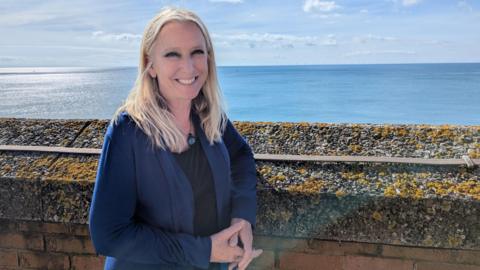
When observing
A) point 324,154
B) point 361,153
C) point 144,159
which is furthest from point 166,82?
point 361,153

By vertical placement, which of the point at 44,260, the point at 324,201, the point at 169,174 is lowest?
the point at 44,260

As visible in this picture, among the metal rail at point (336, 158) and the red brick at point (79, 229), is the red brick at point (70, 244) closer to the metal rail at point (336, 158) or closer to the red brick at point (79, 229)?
the red brick at point (79, 229)

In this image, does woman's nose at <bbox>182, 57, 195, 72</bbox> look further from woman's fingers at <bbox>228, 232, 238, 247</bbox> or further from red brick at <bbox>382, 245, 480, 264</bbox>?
red brick at <bbox>382, 245, 480, 264</bbox>

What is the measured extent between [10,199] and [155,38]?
4.15ft

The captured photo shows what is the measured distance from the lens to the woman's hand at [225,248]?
1.79 meters

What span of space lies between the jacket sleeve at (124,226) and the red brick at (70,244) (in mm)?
739

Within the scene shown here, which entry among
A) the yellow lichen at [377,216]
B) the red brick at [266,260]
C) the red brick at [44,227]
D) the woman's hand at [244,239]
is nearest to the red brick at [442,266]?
the yellow lichen at [377,216]

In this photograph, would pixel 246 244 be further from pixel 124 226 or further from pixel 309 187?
pixel 124 226

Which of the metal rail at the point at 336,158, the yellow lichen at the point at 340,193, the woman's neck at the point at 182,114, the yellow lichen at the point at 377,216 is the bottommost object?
the yellow lichen at the point at 377,216

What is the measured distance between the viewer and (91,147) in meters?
2.57

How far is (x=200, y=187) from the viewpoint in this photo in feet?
6.07

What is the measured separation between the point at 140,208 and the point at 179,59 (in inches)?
24.0

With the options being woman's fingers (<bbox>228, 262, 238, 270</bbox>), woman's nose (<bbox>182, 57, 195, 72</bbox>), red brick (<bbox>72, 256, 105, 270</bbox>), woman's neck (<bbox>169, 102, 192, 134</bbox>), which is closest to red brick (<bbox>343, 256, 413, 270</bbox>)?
woman's fingers (<bbox>228, 262, 238, 270</bbox>)

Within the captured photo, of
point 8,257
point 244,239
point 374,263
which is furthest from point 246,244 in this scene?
point 8,257
